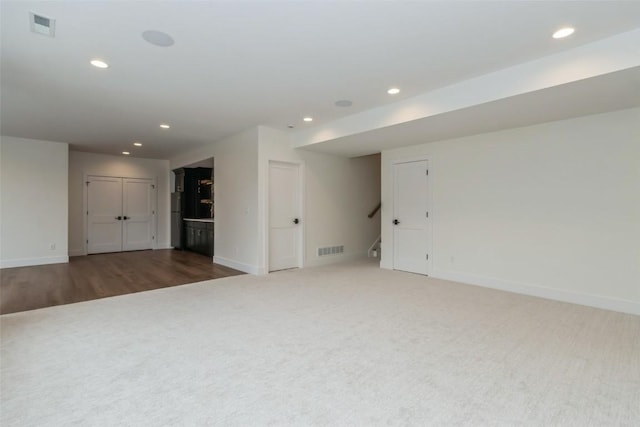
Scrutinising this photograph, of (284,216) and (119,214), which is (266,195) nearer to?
(284,216)

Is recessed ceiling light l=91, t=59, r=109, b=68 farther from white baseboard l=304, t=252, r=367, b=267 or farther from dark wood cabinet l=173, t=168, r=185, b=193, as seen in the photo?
dark wood cabinet l=173, t=168, r=185, b=193

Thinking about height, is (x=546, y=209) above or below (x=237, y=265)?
above

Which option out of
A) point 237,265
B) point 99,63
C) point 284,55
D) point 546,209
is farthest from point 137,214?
point 546,209

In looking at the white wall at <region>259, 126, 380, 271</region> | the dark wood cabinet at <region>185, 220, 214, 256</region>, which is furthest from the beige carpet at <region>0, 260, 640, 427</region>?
the dark wood cabinet at <region>185, 220, 214, 256</region>


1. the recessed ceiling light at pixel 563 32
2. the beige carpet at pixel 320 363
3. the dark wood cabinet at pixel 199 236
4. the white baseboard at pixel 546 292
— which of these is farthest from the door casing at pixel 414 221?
the dark wood cabinet at pixel 199 236

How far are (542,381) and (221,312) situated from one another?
298 cm

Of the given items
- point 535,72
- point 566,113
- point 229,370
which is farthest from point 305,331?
point 566,113

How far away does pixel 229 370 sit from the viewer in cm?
222

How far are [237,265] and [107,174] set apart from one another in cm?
513

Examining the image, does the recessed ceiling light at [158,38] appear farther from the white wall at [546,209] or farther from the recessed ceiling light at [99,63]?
the white wall at [546,209]

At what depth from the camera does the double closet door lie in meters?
8.03

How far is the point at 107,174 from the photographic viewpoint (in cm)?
823

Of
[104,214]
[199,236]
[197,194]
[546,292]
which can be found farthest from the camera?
[197,194]

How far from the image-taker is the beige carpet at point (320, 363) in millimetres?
1767
